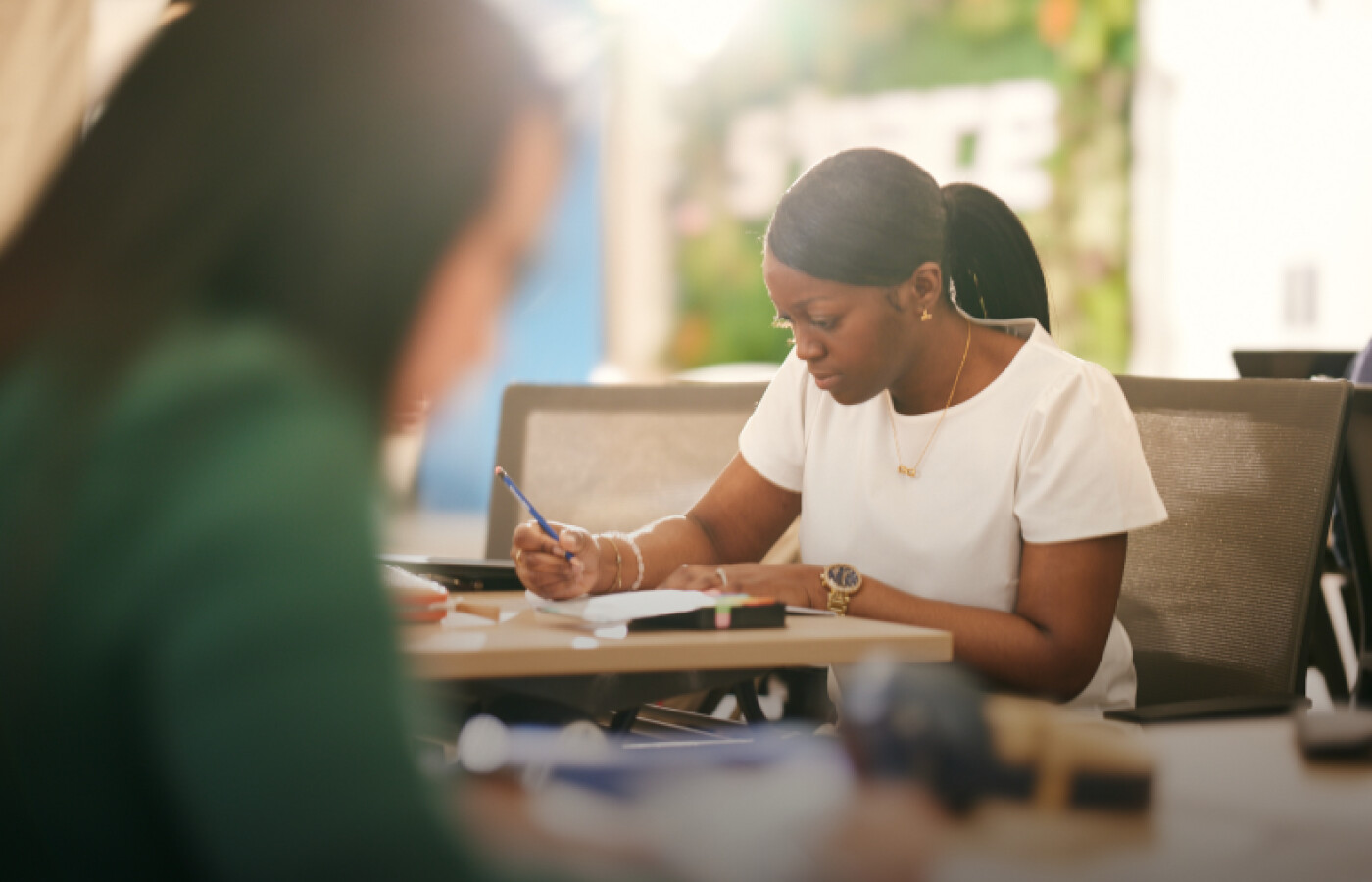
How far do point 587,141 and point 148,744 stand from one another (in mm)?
414

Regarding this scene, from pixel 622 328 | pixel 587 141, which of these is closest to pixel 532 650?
pixel 587 141

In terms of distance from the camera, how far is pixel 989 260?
1.85 meters

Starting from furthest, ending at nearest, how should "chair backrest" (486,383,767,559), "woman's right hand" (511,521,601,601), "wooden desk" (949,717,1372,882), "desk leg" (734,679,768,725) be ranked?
1. "chair backrest" (486,383,767,559)
2. "desk leg" (734,679,768,725)
3. "woman's right hand" (511,521,601,601)
4. "wooden desk" (949,717,1372,882)

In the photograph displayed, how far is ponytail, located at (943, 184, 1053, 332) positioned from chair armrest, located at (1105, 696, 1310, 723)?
26.1 inches

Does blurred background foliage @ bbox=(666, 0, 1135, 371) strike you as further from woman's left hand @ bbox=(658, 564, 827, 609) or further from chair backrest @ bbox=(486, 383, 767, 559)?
woman's left hand @ bbox=(658, 564, 827, 609)

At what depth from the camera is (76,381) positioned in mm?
594

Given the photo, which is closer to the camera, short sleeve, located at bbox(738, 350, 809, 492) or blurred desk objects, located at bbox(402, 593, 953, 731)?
blurred desk objects, located at bbox(402, 593, 953, 731)

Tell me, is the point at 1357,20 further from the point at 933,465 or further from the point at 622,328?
the point at 933,465

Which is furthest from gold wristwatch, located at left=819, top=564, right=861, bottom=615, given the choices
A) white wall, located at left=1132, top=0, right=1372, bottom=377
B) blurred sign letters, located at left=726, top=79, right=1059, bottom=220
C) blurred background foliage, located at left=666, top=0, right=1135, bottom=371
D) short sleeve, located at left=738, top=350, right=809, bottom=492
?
white wall, located at left=1132, top=0, right=1372, bottom=377

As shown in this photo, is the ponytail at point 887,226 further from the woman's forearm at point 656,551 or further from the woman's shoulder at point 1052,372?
the woman's forearm at point 656,551

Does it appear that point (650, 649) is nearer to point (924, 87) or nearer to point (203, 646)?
point (203, 646)

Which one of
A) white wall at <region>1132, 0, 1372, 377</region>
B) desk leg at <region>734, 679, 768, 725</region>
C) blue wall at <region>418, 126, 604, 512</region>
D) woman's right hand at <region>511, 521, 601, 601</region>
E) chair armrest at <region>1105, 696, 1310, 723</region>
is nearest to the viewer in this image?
chair armrest at <region>1105, 696, 1310, 723</region>

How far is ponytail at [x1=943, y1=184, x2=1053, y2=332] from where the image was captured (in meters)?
1.83

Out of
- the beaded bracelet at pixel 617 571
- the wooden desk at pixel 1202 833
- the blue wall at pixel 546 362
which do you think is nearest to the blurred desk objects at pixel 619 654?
the beaded bracelet at pixel 617 571
